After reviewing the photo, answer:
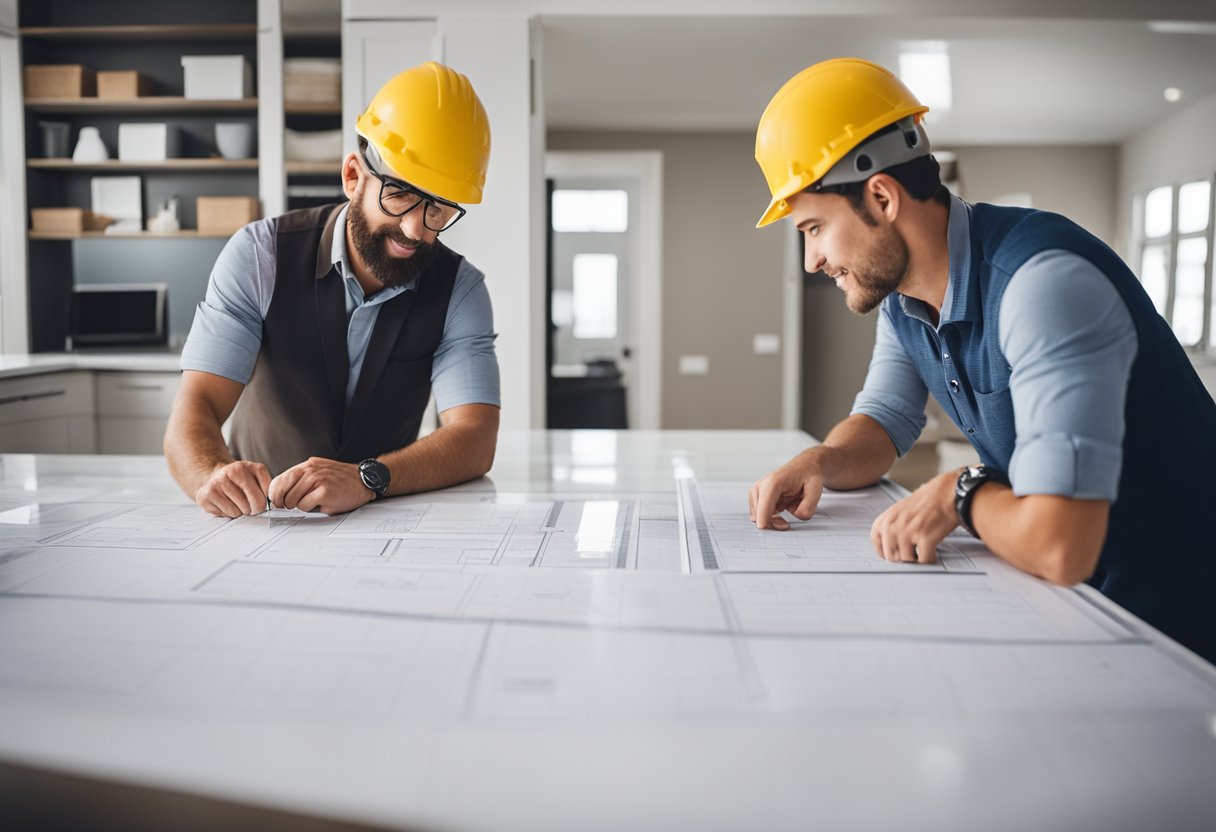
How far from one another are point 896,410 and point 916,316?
33cm

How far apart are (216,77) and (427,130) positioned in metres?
3.46

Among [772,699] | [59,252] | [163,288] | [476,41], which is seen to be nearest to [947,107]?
[476,41]

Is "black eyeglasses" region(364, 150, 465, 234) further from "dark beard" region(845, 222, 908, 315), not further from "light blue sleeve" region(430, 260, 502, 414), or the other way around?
"dark beard" region(845, 222, 908, 315)

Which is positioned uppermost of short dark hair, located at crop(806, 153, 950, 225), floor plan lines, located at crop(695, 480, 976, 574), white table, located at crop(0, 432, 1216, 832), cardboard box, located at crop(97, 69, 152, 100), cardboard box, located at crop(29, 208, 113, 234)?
cardboard box, located at crop(97, 69, 152, 100)

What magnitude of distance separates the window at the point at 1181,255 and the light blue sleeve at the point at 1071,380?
21.4 feet

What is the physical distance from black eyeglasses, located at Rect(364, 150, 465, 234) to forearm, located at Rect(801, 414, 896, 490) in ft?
2.51

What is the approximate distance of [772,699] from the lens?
0.79 meters

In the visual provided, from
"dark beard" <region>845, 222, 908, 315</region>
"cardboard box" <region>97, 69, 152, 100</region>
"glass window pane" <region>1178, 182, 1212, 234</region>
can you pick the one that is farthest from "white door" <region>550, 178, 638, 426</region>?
"dark beard" <region>845, 222, 908, 315</region>

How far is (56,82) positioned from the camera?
465cm

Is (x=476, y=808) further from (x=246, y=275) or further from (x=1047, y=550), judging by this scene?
(x=246, y=275)

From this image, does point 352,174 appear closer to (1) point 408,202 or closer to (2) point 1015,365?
(1) point 408,202

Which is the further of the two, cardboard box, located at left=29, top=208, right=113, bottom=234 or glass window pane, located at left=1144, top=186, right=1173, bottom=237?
glass window pane, located at left=1144, top=186, right=1173, bottom=237

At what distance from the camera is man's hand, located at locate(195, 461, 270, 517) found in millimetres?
1438

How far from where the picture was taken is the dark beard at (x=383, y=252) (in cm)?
184
